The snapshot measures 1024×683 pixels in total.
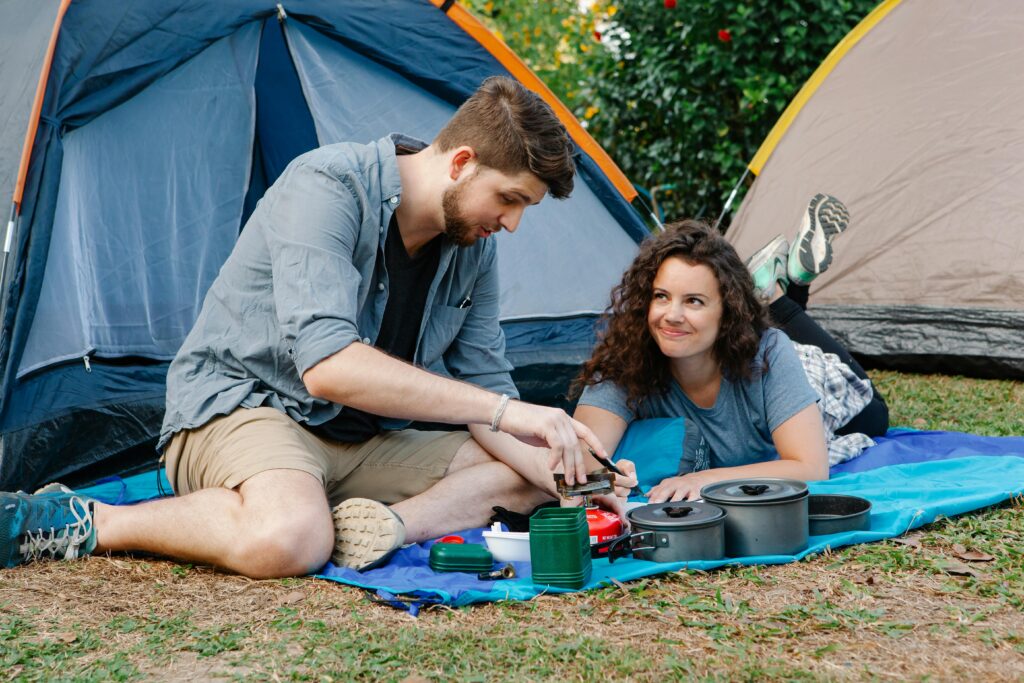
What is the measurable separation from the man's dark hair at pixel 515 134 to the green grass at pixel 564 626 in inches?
34.4

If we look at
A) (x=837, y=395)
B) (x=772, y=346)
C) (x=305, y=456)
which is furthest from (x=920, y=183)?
(x=305, y=456)

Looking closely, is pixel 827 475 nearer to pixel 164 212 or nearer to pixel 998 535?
pixel 998 535

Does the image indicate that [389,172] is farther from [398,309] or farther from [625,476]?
[625,476]

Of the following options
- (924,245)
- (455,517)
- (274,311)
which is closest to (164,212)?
(274,311)

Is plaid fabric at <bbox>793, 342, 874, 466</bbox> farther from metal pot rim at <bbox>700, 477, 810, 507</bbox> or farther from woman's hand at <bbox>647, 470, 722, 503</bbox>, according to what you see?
metal pot rim at <bbox>700, 477, 810, 507</bbox>

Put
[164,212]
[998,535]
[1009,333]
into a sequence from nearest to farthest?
1. [998,535]
2. [164,212]
3. [1009,333]

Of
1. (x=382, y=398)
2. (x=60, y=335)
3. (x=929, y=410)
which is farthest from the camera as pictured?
(x=929, y=410)

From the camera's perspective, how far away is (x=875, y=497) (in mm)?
2750

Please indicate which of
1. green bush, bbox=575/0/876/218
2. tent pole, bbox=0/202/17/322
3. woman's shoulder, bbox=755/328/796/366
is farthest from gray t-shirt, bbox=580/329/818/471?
green bush, bbox=575/0/876/218

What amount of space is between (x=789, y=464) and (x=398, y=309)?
3.54ft

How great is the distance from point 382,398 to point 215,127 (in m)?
2.11

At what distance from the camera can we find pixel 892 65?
5.02 metres

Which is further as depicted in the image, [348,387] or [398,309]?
[398,309]

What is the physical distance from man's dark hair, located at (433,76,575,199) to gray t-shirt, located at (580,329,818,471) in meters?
0.90
